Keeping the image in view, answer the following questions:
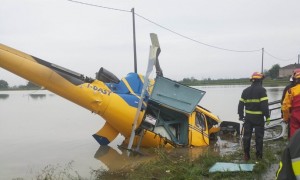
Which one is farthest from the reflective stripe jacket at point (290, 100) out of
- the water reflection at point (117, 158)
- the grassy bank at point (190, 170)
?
the water reflection at point (117, 158)

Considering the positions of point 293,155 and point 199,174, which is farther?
point 199,174

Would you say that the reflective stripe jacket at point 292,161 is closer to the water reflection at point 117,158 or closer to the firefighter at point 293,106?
the firefighter at point 293,106

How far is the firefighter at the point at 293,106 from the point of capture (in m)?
6.70

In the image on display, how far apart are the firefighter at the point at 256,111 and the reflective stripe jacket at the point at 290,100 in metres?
0.44

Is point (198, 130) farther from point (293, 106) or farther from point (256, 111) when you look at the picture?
point (293, 106)

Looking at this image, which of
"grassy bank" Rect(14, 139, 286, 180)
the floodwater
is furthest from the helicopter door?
"grassy bank" Rect(14, 139, 286, 180)

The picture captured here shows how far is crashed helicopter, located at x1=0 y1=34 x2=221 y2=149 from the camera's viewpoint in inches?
365

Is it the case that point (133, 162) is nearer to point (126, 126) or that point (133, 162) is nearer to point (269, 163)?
point (126, 126)

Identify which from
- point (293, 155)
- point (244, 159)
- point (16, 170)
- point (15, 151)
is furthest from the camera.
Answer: point (15, 151)

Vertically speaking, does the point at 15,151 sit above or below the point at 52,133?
below

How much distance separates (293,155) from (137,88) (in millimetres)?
8839

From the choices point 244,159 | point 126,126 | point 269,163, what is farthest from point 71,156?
point 269,163

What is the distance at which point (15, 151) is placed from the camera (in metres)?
11.0

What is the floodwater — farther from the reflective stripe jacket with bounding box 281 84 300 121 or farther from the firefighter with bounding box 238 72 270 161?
the reflective stripe jacket with bounding box 281 84 300 121
